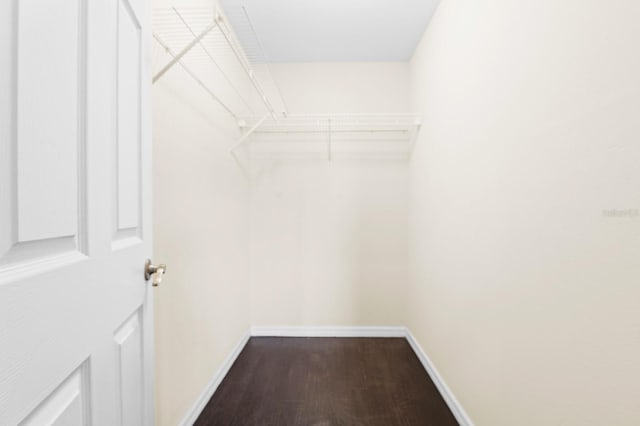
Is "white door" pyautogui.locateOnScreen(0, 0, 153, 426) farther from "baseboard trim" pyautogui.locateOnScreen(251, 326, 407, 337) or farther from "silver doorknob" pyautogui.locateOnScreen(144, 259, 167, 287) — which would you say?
"baseboard trim" pyautogui.locateOnScreen(251, 326, 407, 337)

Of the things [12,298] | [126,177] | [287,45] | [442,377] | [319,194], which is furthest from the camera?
[319,194]

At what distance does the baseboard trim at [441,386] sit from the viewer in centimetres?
159

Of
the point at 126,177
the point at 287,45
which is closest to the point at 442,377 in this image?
the point at 126,177

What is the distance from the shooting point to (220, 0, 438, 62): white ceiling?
2.01 meters

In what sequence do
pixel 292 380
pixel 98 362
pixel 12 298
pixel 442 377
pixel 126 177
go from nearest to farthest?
pixel 12 298
pixel 98 362
pixel 126 177
pixel 442 377
pixel 292 380

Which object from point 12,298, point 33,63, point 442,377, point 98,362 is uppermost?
point 33,63

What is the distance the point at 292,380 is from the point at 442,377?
3.27 feet

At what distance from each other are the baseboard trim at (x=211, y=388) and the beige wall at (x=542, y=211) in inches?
58.5

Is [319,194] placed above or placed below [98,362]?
above

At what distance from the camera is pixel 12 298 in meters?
0.45

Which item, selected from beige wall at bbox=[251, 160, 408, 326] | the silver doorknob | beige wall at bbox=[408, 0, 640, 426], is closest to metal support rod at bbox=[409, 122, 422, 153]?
beige wall at bbox=[251, 160, 408, 326]

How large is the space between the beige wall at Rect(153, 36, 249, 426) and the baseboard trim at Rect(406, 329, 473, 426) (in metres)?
1.48

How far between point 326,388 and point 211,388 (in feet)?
2.43

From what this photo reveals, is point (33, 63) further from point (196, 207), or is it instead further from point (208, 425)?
point (208, 425)
